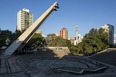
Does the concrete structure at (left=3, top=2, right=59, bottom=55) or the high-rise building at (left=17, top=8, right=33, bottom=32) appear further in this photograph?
the high-rise building at (left=17, top=8, right=33, bottom=32)

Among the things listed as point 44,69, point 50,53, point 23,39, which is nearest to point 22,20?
point 50,53

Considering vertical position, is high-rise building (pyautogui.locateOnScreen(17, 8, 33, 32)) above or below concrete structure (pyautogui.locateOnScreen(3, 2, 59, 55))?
above

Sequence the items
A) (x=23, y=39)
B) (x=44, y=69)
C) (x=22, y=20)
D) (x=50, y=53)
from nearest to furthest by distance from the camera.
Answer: (x=44, y=69) < (x=23, y=39) < (x=50, y=53) < (x=22, y=20)

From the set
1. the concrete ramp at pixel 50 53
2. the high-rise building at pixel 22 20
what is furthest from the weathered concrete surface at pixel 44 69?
the high-rise building at pixel 22 20

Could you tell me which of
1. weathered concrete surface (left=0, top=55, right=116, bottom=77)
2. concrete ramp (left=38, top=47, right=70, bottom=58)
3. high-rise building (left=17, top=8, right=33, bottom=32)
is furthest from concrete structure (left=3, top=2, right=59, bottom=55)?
high-rise building (left=17, top=8, right=33, bottom=32)

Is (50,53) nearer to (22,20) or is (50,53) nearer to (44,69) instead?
(44,69)

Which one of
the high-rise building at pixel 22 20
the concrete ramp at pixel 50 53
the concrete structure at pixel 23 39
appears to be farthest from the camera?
the high-rise building at pixel 22 20

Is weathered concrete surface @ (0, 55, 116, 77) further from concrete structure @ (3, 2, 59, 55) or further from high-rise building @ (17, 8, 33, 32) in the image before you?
high-rise building @ (17, 8, 33, 32)

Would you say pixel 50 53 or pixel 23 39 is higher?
pixel 23 39

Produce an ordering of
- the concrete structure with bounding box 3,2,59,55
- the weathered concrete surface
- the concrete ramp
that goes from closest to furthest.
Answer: the weathered concrete surface < the concrete structure with bounding box 3,2,59,55 < the concrete ramp

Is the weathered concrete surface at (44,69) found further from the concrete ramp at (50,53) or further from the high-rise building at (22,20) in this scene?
the high-rise building at (22,20)

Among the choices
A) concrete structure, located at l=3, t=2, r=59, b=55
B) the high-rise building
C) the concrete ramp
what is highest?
the high-rise building

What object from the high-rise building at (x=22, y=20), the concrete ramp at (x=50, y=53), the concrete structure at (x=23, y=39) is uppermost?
the high-rise building at (x=22, y=20)

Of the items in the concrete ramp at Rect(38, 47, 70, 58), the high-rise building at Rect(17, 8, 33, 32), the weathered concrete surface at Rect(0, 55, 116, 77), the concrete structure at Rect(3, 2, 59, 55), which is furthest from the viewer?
the high-rise building at Rect(17, 8, 33, 32)
